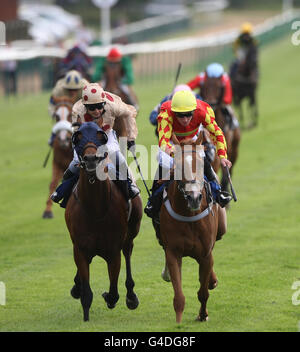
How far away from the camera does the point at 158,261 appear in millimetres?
10734

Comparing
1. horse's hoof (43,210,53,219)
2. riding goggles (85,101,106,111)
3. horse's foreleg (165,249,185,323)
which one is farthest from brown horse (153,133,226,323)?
horse's hoof (43,210,53,219)

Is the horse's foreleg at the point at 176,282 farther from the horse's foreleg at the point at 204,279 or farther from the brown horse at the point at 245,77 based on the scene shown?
the brown horse at the point at 245,77

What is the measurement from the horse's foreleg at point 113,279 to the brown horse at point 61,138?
405 centimetres

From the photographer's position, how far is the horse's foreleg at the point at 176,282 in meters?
7.62

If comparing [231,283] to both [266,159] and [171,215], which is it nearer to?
[171,215]

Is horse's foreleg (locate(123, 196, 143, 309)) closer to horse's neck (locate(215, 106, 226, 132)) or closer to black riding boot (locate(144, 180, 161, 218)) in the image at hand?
black riding boot (locate(144, 180, 161, 218))

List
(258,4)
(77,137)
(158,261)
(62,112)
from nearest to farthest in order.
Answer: (77,137) < (158,261) < (62,112) < (258,4)

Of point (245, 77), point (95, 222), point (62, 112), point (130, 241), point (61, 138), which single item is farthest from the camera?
point (245, 77)

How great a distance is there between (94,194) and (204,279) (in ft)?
3.91

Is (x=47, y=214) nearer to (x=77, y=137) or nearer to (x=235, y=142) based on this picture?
(x=235, y=142)

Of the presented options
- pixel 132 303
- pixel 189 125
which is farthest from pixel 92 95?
pixel 132 303

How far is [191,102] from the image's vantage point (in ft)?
25.7
